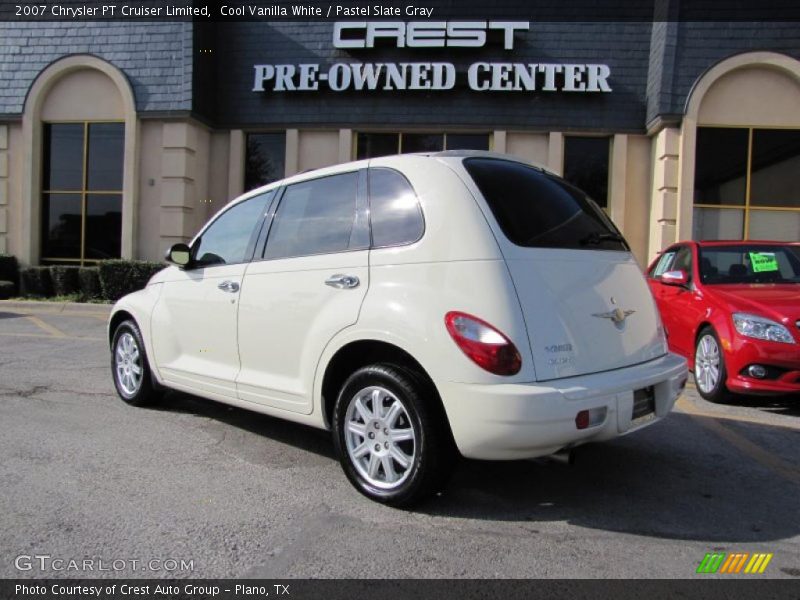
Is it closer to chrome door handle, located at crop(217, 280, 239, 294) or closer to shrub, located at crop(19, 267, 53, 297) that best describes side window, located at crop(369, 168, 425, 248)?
chrome door handle, located at crop(217, 280, 239, 294)

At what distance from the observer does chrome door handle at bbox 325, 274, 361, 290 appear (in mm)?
3477

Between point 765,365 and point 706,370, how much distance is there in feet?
2.22

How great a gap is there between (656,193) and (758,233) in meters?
2.19

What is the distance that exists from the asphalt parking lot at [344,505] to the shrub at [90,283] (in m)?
8.74

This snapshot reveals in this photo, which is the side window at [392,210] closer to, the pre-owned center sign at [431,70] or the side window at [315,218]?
Result: the side window at [315,218]

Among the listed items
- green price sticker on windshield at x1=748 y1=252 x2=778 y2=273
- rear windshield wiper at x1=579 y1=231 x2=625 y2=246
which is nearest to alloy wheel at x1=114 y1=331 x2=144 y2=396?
rear windshield wiper at x1=579 y1=231 x2=625 y2=246

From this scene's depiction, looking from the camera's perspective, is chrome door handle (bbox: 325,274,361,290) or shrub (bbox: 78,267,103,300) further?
shrub (bbox: 78,267,103,300)

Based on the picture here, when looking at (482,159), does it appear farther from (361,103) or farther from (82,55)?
(82,55)

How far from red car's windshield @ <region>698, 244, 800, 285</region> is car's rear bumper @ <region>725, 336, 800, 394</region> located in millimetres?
1113

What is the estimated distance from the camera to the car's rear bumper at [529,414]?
113 inches

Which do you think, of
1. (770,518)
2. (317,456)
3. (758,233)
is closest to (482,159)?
(317,456)

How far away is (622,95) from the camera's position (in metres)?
13.3

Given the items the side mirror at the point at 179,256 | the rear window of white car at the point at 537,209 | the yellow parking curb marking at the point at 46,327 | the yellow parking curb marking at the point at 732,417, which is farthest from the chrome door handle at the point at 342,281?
the yellow parking curb marking at the point at 46,327

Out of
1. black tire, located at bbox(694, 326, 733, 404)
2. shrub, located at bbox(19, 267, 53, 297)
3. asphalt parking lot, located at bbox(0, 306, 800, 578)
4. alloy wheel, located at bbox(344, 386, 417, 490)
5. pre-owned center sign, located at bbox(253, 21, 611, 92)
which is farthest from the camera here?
shrub, located at bbox(19, 267, 53, 297)
